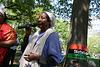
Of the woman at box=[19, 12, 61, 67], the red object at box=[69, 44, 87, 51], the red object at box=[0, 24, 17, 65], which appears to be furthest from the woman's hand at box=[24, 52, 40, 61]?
the red object at box=[69, 44, 87, 51]

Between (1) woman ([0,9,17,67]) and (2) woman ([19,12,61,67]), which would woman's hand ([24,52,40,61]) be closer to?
(2) woman ([19,12,61,67])

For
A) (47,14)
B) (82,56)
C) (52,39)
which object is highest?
(47,14)

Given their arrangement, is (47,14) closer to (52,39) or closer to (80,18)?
(52,39)

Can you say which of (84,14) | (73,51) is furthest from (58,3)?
(73,51)

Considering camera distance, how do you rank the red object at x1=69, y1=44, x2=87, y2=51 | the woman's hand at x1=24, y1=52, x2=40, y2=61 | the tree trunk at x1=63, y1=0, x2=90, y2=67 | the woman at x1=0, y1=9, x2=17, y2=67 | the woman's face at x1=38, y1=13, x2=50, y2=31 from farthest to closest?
the tree trunk at x1=63, y1=0, x2=90, y2=67 → the red object at x1=69, y1=44, x2=87, y2=51 → the woman at x1=0, y1=9, x2=17, y2=67 → the woman's face at x1=38, y1=13, x2=50, y2=31 → the woman's hand at x1=24, y1=52, x2=40, y2=61

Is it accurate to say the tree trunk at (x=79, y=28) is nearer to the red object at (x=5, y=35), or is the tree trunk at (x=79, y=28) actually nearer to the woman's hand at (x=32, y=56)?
the red object at (x=5, y=35)

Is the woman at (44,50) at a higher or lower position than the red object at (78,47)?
higher

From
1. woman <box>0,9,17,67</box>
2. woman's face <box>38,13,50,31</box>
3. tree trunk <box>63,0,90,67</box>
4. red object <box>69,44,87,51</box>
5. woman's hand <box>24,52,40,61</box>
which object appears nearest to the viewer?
woman's hand <box>24,52,40,61</box>

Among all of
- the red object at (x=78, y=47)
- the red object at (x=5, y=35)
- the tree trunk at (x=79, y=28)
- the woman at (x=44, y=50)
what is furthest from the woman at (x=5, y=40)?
the tree trunk at (x=79, y=28)

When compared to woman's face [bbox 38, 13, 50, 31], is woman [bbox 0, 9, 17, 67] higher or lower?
lower

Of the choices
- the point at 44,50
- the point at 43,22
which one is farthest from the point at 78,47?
the point at 44,50

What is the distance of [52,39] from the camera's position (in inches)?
85.8

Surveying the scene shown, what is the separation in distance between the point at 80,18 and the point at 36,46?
319cm

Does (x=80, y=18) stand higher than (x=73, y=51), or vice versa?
(x=80, y=18)
